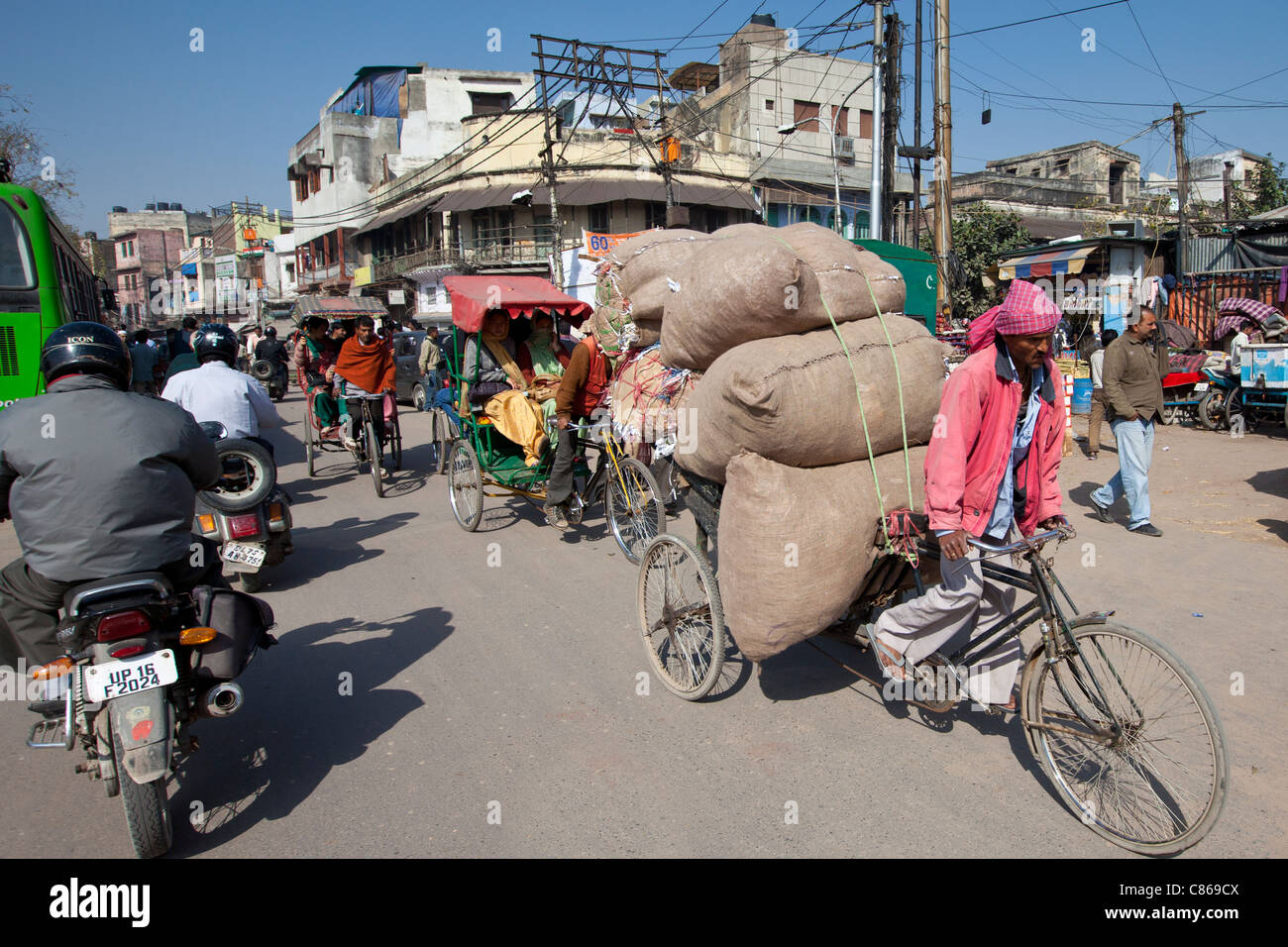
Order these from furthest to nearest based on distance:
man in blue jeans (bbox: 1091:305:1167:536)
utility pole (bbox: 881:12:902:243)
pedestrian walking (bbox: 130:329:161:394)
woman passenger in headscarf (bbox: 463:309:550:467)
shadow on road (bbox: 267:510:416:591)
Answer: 1. utility pole (bbox: 881:12:902:243)
2. pedestrian walking (bbox: 130:329:161:394)
3. woman passenger in headscarf (bbox: 463:309:550:467)
4. man in blue jeans (bbox: 1091:305:1167:536)
5. shadow on road (bbox: 267:510:416:591)

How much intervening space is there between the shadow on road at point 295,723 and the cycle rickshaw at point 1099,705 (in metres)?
2.35

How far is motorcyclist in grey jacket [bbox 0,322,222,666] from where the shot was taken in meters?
2.77

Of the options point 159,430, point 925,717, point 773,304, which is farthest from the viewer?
point 925,717

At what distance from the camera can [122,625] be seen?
272 centimetres

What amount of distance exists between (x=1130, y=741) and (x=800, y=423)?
1.58 meters

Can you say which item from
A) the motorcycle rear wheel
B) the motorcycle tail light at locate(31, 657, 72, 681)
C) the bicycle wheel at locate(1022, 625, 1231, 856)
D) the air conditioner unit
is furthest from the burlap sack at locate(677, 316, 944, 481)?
the air conditioner unit

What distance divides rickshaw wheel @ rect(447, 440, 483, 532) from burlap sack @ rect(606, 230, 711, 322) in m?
2.11

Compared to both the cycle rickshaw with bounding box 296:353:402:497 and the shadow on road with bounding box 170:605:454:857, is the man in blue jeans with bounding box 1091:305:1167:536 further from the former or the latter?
the cycle rickshaw with bounding box 296:353:402:497

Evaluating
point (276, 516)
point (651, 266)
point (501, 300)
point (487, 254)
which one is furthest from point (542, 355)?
point (487, 254)

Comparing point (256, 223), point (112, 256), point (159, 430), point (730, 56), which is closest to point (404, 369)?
point (159, 430)

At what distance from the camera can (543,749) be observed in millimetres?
3434

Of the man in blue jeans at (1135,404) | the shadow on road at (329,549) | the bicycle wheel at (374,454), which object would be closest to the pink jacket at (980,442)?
the man in blue jeans at (1135,404)
